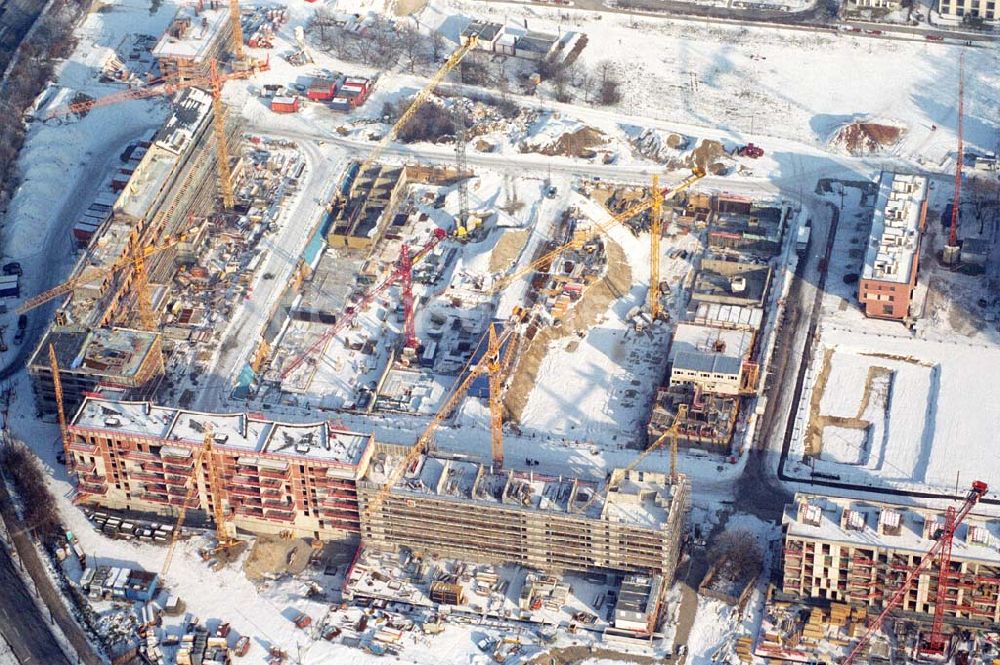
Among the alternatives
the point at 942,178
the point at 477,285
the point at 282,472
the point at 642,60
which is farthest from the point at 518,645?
the point at 642,60

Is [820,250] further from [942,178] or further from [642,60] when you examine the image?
[642,60]

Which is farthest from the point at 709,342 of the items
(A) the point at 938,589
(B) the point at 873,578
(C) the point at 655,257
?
(A) the point at 938,589

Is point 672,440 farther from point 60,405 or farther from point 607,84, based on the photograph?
point 607,84

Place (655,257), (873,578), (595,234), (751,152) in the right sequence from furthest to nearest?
(751,152), (595,234), (655,257), (873,578)

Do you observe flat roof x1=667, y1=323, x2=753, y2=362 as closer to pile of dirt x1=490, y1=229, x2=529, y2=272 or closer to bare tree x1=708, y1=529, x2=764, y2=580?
pile of dirt x1=490, y1=229, x2=529, y2=272

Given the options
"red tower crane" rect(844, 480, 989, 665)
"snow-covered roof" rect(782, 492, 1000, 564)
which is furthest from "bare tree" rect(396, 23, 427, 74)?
"red tower crane" rect(844, 480, 989, 665)

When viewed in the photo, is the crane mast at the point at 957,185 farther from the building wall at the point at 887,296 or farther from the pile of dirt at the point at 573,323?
the pile of dirt at the point at 573,323

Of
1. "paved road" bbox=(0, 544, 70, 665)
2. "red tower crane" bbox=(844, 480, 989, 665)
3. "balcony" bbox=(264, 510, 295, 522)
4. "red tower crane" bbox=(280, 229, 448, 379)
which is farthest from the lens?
"red tower crane" bbox=(280, 229, 448, 379)
